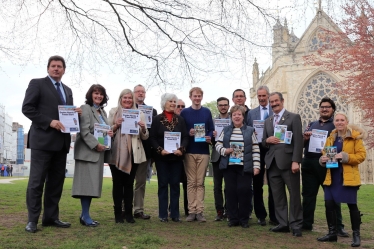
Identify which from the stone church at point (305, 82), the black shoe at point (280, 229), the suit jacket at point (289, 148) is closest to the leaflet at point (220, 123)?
the suit jacket at point (289, 148)

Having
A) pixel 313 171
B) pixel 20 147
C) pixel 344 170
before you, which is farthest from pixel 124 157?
pixel 20 147

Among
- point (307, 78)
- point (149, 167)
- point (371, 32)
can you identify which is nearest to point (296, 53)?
point (307, 78)

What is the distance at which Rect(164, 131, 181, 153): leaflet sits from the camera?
7418mm

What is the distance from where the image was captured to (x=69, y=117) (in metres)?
6.30

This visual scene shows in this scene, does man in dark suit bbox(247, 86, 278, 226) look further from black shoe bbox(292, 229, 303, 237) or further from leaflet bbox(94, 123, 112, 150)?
leaflet bbox(94, 123, 112, 150)

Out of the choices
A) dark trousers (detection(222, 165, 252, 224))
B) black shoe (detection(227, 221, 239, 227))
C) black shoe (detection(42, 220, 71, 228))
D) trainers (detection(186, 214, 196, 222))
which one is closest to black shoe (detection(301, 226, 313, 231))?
dark trousers (detection(222, 165, 252, 224))

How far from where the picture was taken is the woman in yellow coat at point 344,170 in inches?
236

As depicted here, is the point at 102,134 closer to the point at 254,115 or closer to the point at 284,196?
the point at 254,115

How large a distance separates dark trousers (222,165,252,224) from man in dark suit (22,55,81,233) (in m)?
2.54

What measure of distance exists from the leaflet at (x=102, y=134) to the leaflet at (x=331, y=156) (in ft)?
10.4

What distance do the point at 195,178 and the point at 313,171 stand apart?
77.7 inches

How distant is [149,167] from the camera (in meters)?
8.44

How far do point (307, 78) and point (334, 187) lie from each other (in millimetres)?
36693

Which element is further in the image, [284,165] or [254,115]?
[254,115]
